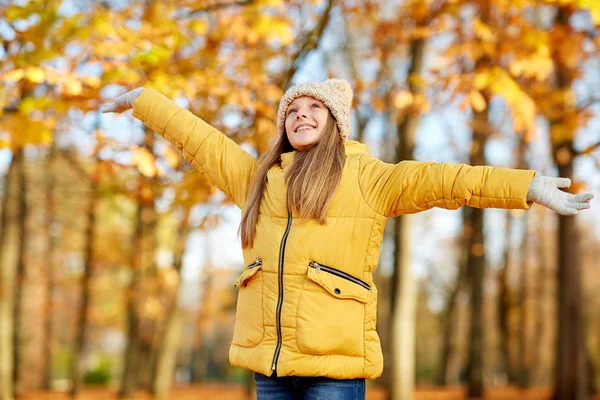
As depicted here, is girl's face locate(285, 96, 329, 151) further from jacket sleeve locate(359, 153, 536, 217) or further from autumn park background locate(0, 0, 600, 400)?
autumn park background locate(0, 0, 600, 400)

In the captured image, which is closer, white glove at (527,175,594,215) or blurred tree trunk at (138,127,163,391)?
white glove at (527,175,594,215)

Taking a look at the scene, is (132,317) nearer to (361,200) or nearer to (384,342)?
(384,342)

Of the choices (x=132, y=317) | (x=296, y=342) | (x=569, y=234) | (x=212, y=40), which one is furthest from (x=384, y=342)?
(x=296, y=342)

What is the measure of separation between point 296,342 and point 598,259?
30080 millimetres

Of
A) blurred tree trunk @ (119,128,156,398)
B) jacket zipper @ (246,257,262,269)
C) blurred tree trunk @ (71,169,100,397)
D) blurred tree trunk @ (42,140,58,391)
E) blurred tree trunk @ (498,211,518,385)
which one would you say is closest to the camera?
jacket zipper @ (246,257,262,269)

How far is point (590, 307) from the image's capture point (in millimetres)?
30812

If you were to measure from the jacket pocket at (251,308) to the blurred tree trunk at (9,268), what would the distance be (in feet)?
28.5

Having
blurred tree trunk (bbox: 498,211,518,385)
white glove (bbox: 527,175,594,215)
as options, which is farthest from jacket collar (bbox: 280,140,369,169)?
blurred tree trunk (bbox: 498,211,518,385)

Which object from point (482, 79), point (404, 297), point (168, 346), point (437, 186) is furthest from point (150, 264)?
point (437, 186)

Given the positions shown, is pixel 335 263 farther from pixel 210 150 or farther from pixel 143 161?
pixel 143 161

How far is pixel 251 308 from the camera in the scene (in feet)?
9.32

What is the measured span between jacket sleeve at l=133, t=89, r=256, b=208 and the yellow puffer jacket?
28cm

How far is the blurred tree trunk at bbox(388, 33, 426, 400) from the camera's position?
8500 millimetres

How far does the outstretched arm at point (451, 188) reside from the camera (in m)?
2.62
